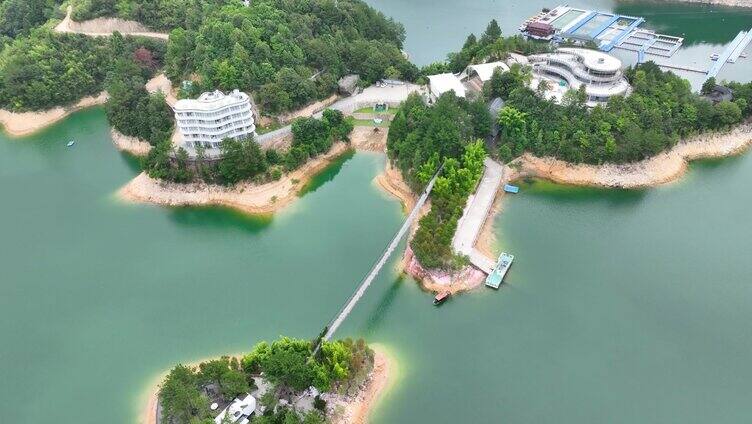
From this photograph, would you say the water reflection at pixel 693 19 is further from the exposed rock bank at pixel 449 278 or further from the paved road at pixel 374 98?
the exposed rock bank at pixel 449 278

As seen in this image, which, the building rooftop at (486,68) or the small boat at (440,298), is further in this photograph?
the building rooftop at (486,68)

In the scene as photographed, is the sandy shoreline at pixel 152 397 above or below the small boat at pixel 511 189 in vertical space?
below

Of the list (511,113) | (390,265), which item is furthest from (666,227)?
(390,265)

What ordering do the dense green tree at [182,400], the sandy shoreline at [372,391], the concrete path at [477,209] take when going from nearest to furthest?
the dense green tree at [182,400] < the sandy shoreline at [372,391] < the concrete path at [477,209]

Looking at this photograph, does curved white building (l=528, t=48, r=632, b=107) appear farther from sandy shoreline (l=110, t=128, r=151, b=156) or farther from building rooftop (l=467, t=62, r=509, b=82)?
sandy shoreline (l=110, t=128, r=151, b=156)

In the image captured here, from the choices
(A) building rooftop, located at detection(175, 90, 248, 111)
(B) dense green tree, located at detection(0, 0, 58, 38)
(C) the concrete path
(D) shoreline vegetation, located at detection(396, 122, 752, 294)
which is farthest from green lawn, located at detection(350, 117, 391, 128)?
(B) dense green tree, located at detection(0, 0, 58, 38)

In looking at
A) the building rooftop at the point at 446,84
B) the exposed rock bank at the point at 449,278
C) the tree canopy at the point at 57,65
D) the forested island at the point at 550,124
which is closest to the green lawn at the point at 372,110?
the building rooftop at the point at 446,84

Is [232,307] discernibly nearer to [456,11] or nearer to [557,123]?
[557,123]
